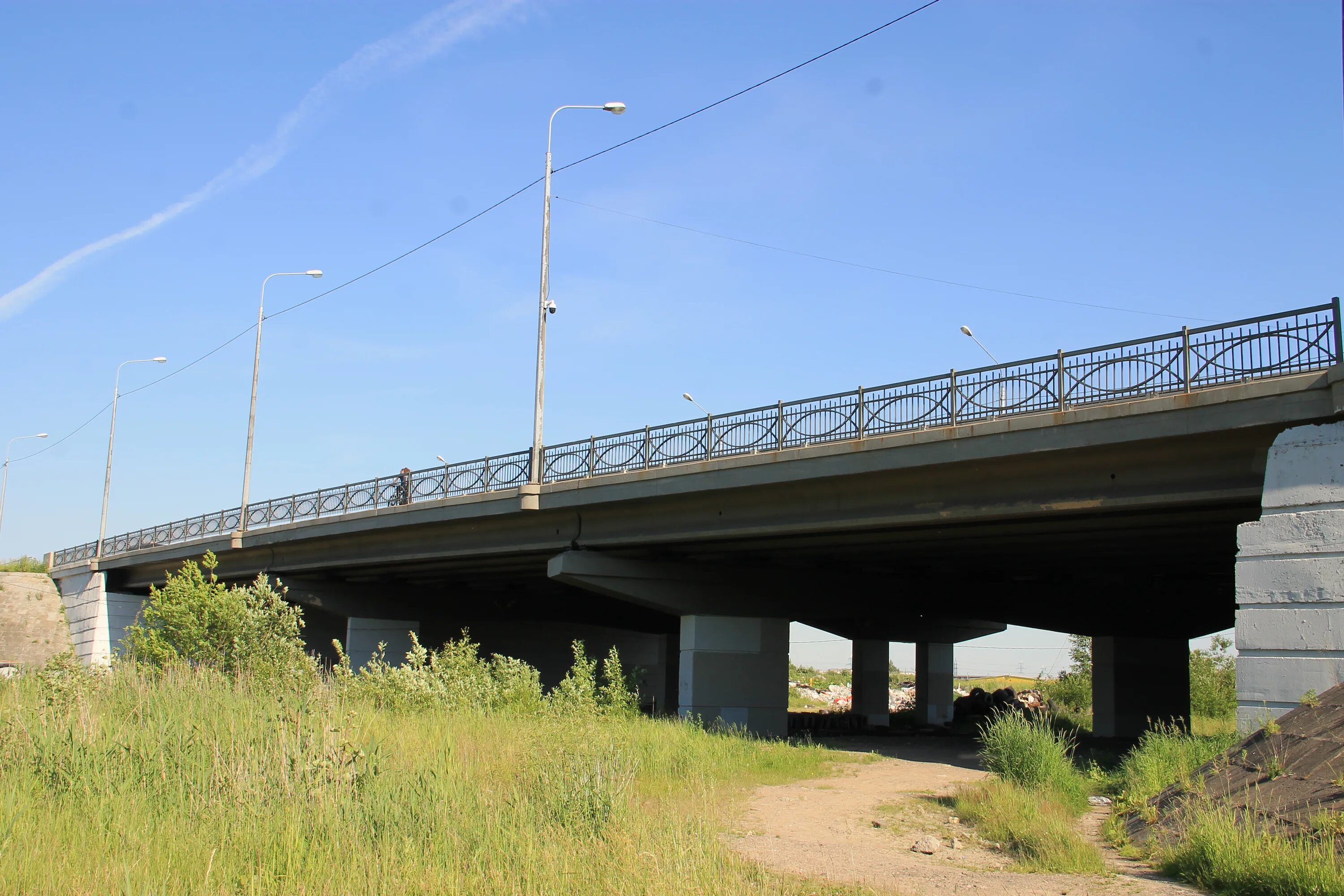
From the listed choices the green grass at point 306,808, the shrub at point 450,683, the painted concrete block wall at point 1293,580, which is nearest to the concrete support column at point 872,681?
the shrub at point 450,683

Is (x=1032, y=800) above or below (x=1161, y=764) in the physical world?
below

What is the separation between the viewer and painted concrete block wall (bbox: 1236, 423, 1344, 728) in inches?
616

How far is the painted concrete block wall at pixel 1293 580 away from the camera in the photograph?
51.4ft

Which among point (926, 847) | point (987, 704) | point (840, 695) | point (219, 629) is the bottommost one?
point (840, 695)

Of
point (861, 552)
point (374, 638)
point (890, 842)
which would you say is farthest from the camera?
point (374, 638)

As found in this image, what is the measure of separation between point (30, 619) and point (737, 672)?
132ft

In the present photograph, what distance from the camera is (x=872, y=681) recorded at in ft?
146

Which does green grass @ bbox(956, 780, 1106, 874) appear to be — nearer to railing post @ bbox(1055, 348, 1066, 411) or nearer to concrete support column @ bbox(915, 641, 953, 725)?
railing post @ bbox(1055, 348, 1066, 411)

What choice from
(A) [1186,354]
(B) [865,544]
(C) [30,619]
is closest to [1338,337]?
(A) [1186,354]

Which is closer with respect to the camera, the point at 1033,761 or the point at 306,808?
the point at 306,808

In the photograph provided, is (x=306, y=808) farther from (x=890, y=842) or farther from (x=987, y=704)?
(x=987, y=704)

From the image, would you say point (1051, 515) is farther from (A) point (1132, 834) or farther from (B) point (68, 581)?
(B) point (68, 581)

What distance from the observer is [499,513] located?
101ft

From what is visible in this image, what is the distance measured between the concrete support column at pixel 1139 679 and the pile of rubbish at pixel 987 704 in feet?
19.4
